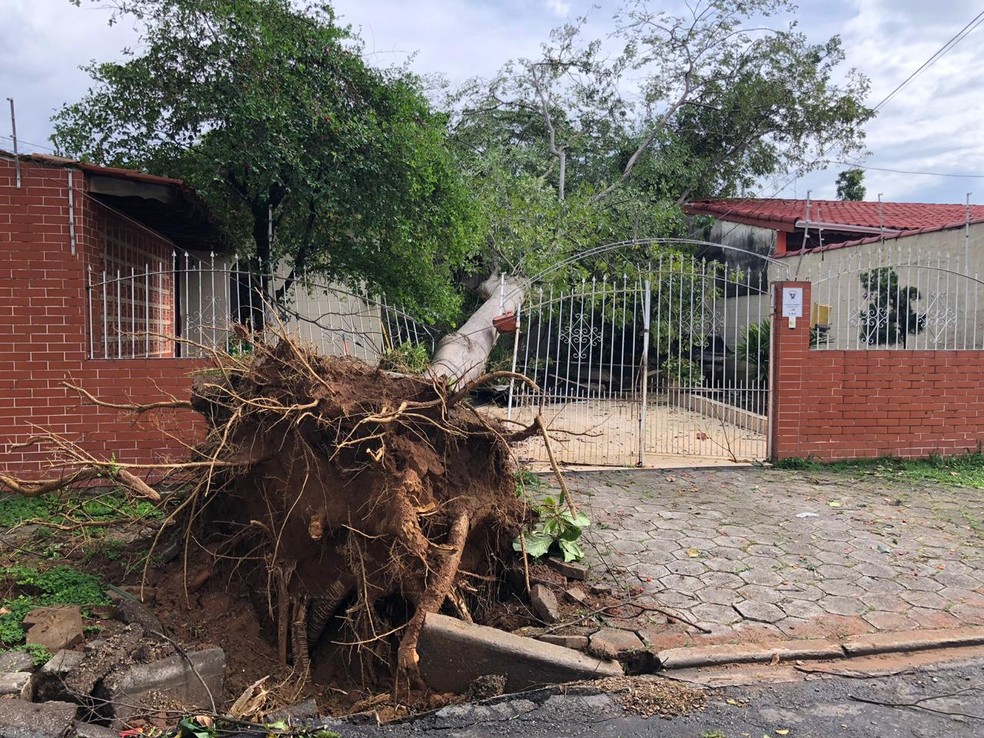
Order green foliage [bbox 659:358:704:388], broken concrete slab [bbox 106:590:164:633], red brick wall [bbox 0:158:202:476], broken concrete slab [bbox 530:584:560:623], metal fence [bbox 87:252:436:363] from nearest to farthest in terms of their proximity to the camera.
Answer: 1. broken concrete slab [bbox 106:590:164:633]
2. broken concrete slab [bbox 530:584:560:623]
3. red brick wall [bbox 0:158:202:476]
4. metal fence [bbox 87:252:436:363]
5. green foliage [bbox 659:358:704:388]

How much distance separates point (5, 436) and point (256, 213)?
11.2 feet

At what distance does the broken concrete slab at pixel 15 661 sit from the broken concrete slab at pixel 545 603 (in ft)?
8.66

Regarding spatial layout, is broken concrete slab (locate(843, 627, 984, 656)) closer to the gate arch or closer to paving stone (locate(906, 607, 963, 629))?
paving stone (locate(906, 607, 963, 629))

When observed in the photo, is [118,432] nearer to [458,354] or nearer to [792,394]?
[458,354]

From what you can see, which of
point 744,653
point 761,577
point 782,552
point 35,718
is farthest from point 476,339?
point 35,718

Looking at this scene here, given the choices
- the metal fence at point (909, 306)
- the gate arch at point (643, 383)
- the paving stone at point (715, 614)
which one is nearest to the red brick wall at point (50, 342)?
the gate arch at point (643, 383)

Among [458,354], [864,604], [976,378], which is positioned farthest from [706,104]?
[864,604]

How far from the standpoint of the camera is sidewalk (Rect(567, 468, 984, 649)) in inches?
163

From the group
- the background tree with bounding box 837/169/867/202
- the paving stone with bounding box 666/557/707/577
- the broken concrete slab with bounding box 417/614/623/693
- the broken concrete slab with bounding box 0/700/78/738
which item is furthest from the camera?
the background tree with bounding box 837/169/867/202

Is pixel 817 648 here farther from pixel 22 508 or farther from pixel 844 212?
pixel 844 212

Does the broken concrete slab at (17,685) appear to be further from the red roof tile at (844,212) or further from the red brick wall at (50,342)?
the red roof tile at (844,212)

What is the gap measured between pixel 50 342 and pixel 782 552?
636 cm

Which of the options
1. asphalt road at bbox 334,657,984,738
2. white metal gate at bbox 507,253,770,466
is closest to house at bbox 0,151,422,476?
white metal gate at bbox 507,253,770,466

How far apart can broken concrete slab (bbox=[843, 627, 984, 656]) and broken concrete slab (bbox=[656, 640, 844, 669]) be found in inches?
4.8
